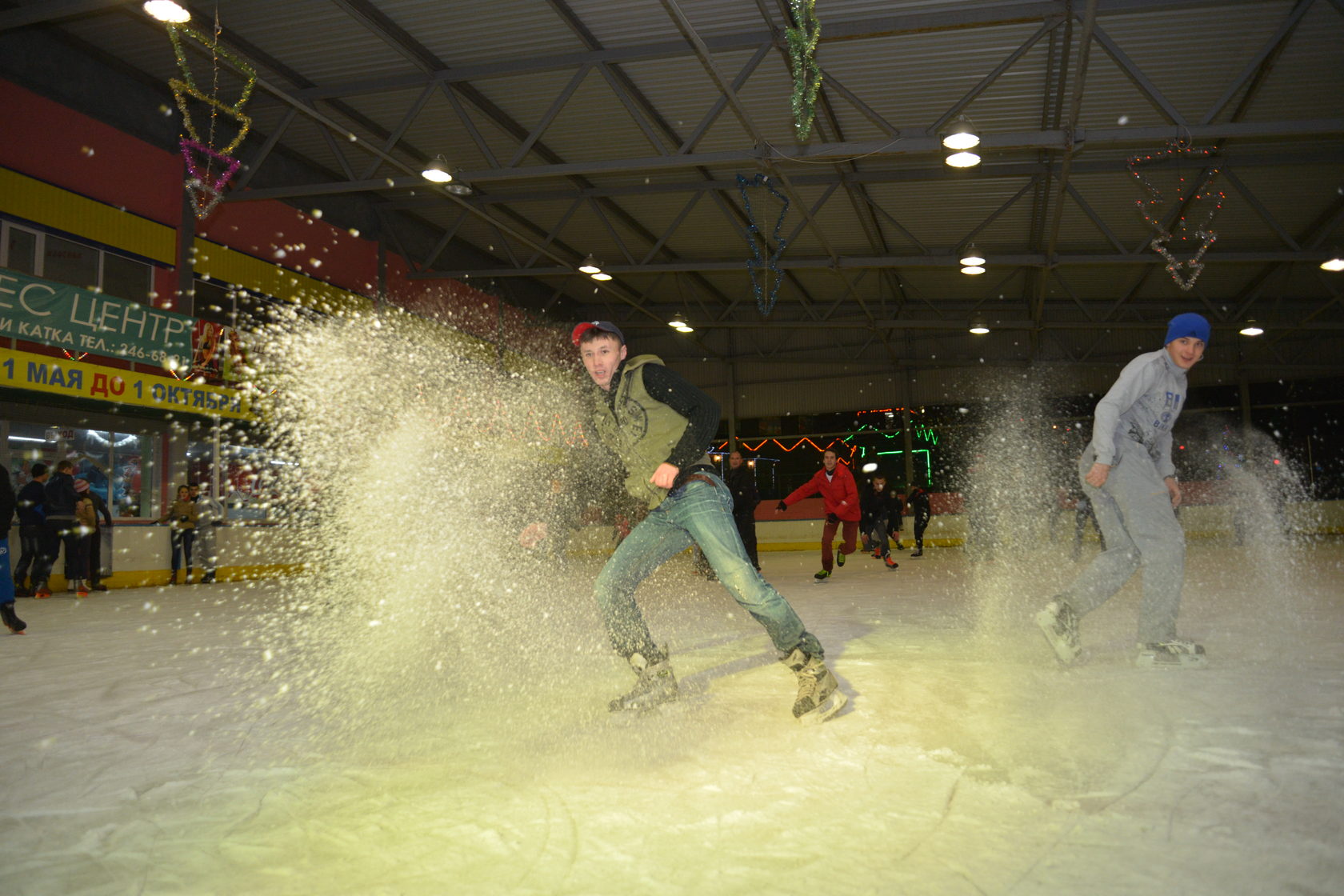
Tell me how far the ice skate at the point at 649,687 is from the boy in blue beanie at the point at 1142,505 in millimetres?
1935

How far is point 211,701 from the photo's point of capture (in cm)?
400

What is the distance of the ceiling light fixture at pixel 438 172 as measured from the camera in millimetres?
11609

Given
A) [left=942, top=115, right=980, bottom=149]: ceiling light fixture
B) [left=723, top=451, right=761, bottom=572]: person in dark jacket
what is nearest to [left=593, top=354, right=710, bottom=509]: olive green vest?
[left=723, top=451, right=761, bottom=572]: person in dark jacket

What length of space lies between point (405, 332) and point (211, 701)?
1619 centimetres

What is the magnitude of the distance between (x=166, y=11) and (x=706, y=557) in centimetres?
781

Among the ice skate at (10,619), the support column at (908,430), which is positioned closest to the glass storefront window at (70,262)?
the ice skate at (10,619)

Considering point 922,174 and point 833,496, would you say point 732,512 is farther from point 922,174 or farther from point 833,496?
point 922,174

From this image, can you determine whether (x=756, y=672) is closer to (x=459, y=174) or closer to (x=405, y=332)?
(x=459, y=174)

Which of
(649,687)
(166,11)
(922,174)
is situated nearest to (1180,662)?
(649,687)

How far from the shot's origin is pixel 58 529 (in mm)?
11211

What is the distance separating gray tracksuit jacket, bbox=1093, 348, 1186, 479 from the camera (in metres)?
4.20

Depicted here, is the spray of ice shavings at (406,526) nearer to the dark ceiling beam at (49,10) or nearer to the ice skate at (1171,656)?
the ice skate at (1171,656)

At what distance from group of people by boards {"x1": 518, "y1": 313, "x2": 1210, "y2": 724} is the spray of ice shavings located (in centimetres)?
68

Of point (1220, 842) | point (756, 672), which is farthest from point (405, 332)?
point (1220, 842)
